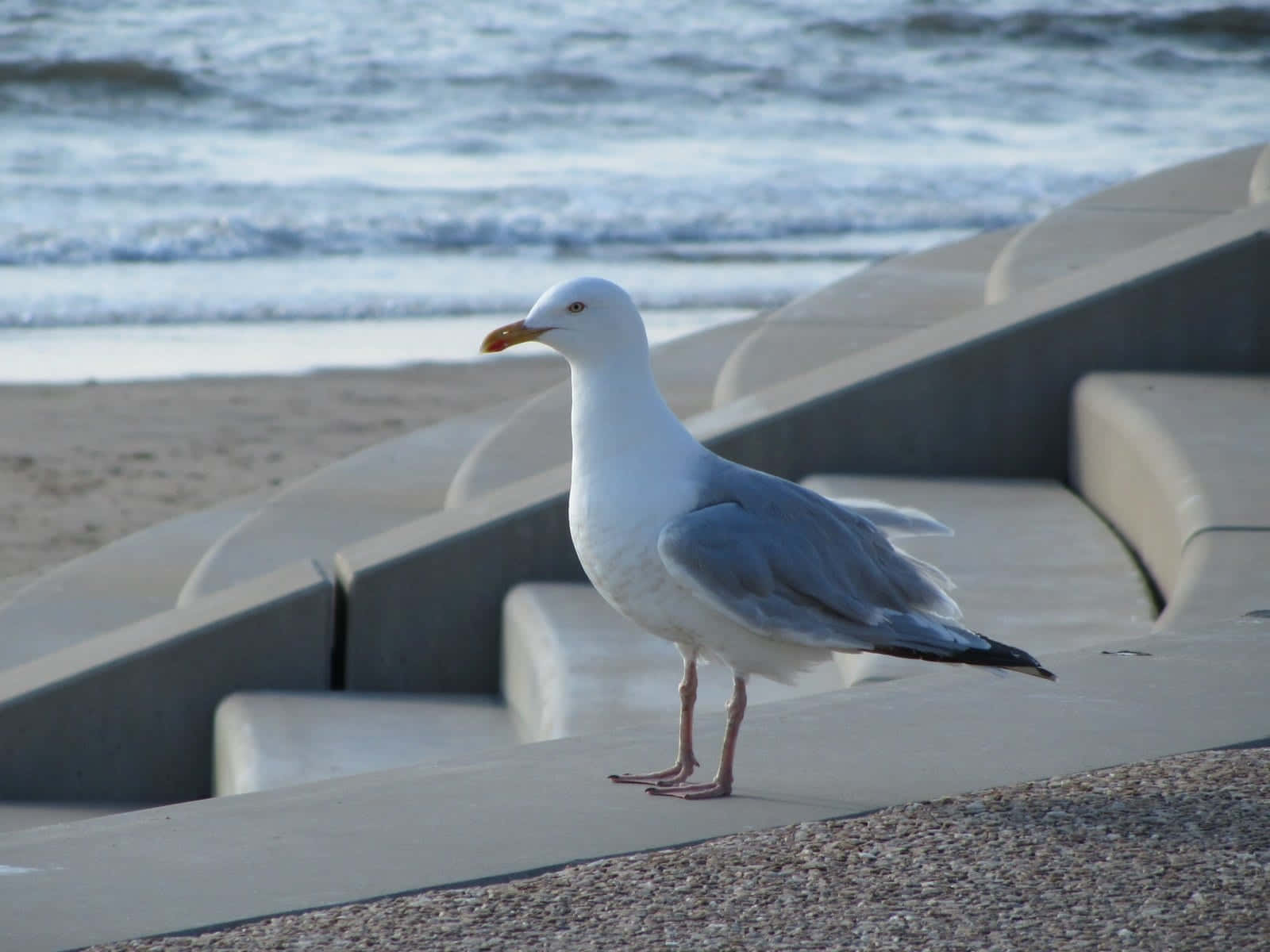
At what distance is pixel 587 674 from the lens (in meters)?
4.46

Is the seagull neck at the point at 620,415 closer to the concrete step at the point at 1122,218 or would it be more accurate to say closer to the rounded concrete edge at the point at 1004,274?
the rounded concrete edge at the point at 1004,274

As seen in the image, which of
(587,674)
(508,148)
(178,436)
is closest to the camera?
(587,674)

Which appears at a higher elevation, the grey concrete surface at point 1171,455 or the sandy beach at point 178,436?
the grey concrete surface at point 1171,455

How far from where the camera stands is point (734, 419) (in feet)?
18.7

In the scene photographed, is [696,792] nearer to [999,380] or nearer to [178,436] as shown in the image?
[999,380]

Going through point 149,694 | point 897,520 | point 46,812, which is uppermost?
point 897,520

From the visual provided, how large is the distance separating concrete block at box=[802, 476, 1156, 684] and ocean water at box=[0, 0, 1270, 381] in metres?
5.77

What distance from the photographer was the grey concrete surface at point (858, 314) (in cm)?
703

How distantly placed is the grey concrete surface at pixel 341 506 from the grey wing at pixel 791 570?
2.67 metres

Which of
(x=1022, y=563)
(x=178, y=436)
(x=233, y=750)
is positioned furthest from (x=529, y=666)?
(x=178, y=436)

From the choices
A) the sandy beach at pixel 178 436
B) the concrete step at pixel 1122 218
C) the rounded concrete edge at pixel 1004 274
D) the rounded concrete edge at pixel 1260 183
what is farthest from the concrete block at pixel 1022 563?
the sandy beach at pixel 178 436

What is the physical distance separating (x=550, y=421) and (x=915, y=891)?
468cm

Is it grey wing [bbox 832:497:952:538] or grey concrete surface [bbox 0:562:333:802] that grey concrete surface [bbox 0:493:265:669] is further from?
grey wing [bbox 832:497:952:538]

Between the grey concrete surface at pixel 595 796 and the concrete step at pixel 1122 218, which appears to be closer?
the grey concrete surface at pixel 595 796
